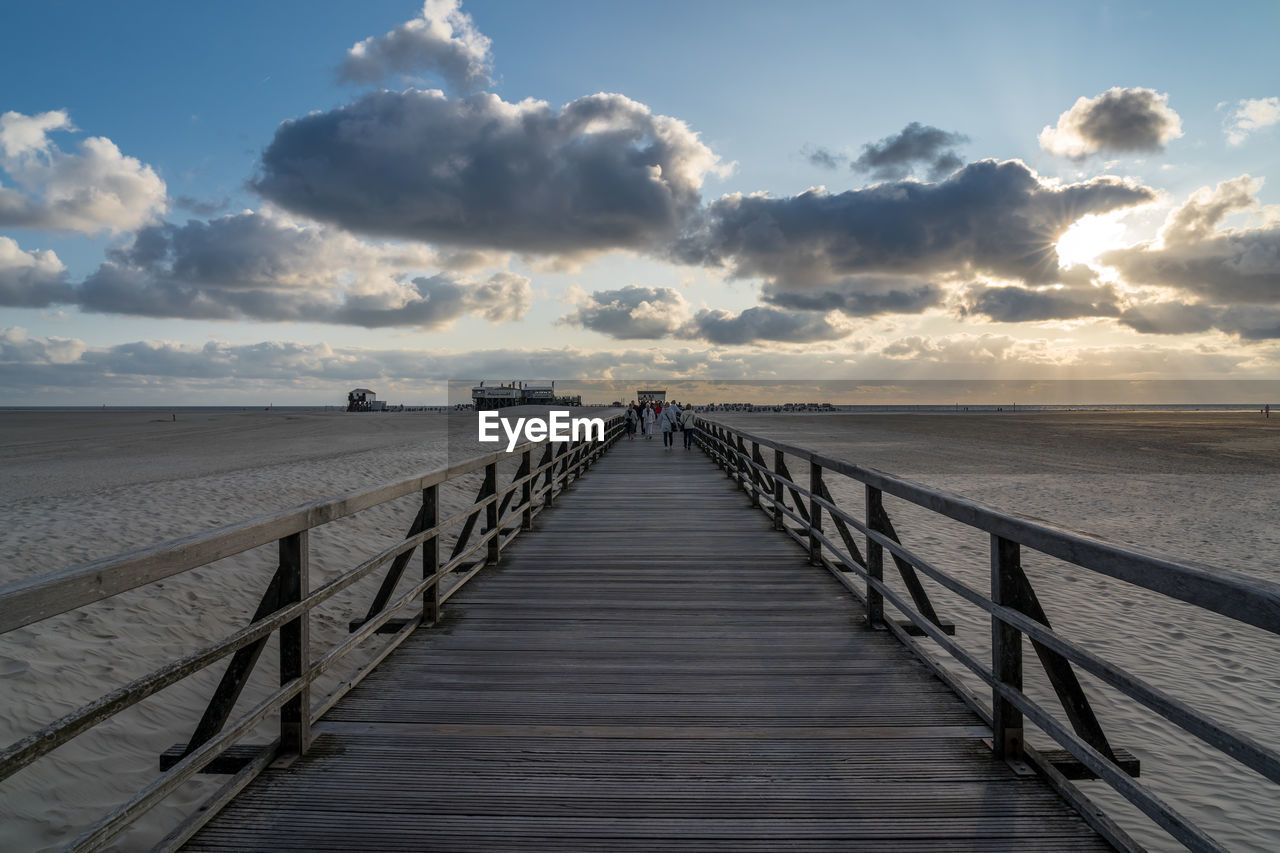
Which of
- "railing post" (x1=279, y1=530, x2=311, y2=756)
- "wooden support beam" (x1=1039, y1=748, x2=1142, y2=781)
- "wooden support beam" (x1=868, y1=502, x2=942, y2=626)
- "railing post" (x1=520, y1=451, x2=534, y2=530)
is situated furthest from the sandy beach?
"railing post" (x1=520, y1=451, x2=534, y2=530)

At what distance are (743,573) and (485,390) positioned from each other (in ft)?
319

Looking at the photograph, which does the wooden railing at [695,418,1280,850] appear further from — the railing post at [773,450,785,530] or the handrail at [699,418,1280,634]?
the railing post at [773,450,785,530]

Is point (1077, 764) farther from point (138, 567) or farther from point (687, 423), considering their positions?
point (687, 423)

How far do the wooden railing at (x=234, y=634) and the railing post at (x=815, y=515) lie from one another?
279 centimetres

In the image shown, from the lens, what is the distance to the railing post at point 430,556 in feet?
13.5

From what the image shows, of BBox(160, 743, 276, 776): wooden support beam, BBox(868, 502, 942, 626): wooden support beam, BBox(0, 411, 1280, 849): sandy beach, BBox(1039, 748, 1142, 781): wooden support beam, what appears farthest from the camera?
BBox(0, 411, 1280, 849): sandy beach

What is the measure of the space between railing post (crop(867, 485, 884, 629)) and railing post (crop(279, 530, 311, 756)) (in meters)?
3.00

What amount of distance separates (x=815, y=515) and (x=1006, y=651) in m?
3.03

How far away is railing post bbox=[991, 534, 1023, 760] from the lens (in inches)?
104

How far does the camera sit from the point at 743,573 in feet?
19.0

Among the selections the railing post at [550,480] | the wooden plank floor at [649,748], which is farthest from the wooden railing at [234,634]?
the railing post at [550,480]

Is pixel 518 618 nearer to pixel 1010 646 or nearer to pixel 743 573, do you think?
pixel 743 573

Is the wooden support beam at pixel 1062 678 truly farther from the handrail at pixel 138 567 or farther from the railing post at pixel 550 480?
the railing post at pixel 550 480

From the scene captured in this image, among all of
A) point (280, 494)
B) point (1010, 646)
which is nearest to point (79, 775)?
point (1010, 646)
